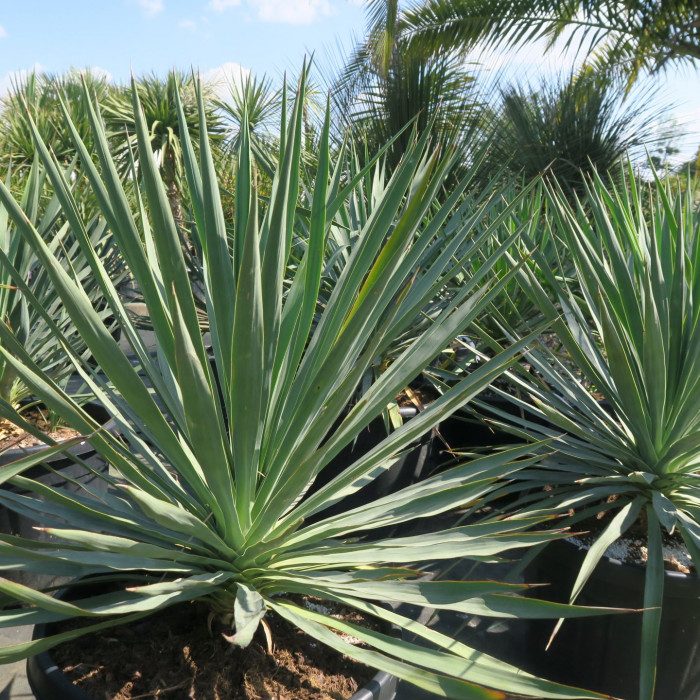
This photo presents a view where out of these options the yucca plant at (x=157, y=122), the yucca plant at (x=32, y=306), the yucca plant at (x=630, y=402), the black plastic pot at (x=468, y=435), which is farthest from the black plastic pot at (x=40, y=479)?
the yucca plant at (x=157, y=122)

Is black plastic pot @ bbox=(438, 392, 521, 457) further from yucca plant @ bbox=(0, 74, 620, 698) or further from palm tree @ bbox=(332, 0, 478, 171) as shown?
palm tree @ bbox=(332, 0, 478, 171)

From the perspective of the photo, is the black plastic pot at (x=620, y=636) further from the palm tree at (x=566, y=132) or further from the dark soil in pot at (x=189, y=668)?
the palm tree at (x=566, y=132)

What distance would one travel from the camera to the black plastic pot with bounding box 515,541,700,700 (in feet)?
5.61

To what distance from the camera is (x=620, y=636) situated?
1.77 metres

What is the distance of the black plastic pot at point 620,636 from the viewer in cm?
171

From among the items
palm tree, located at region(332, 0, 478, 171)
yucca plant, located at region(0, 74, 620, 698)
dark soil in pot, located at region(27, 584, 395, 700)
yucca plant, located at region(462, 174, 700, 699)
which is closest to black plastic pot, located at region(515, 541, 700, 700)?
A: yucca plant, located at region(462, 174, 700, 699)

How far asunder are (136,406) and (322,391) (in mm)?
310

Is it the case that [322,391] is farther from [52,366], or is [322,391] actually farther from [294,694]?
[52,366]

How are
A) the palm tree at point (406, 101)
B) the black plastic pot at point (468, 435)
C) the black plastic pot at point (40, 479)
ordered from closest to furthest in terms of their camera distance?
the black plastic pot at point (40, 479), the black plastic pot at point (468, 435), the palm tree at point (406, 101)

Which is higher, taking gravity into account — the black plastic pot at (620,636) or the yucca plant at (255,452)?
the yucca plant at (255,452)

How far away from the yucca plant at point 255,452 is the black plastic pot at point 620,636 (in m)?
0.61

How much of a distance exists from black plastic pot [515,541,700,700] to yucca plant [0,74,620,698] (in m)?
0.61

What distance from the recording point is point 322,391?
1.22 m

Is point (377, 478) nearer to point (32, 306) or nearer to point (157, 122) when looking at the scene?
point (32, 306)
